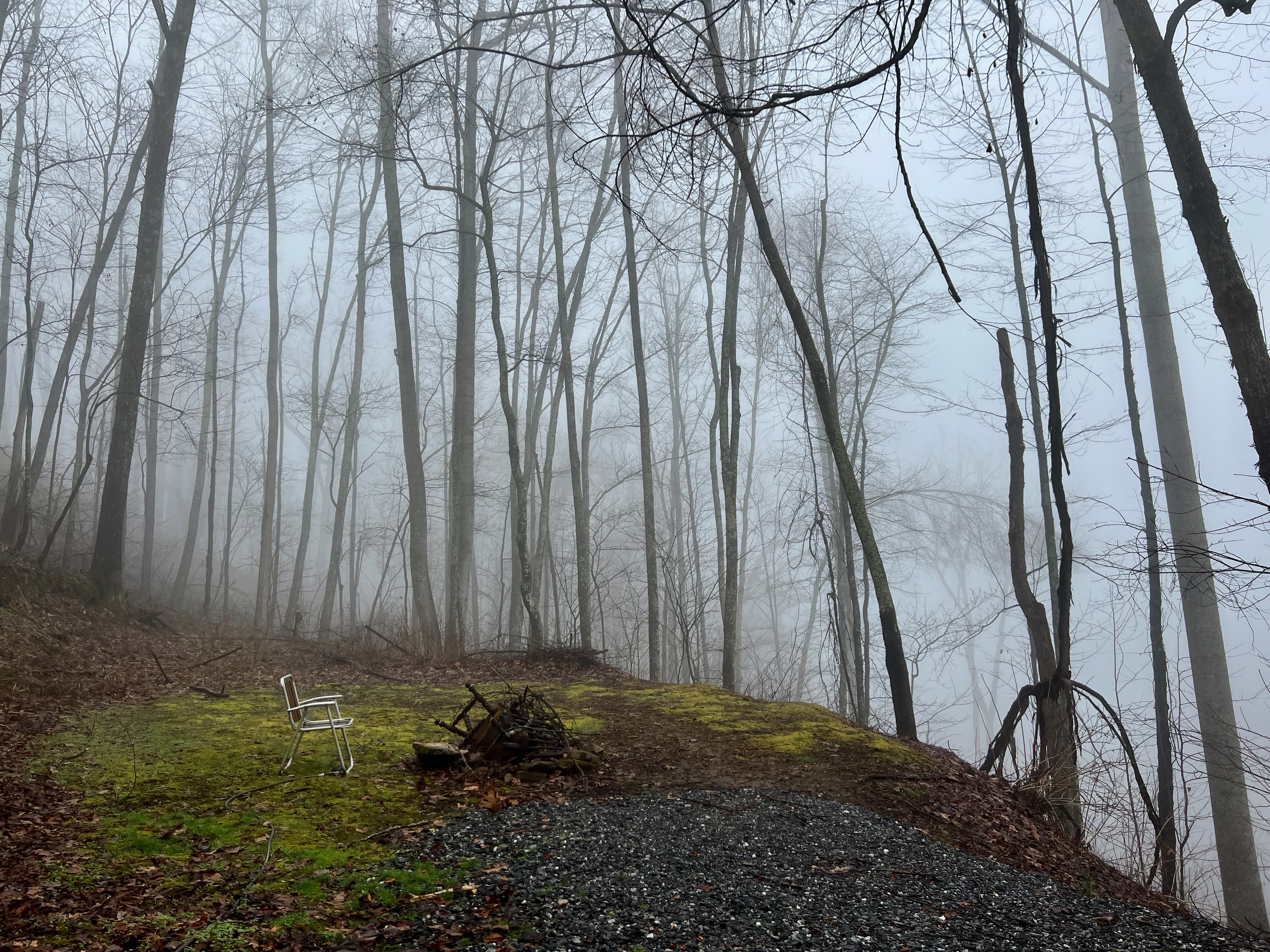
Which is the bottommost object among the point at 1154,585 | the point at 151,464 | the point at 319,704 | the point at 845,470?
the point at 319,704

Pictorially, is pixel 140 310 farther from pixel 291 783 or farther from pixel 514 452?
pixel 291 783

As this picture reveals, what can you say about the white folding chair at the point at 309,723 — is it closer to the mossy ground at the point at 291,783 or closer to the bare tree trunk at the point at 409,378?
the mossy ground at the point at 291,783

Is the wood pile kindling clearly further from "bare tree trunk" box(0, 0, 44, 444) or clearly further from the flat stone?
"bare tree trunk" box(0, 0, 44, 444)

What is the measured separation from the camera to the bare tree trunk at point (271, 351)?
15414mm

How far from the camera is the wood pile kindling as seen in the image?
4789 mm

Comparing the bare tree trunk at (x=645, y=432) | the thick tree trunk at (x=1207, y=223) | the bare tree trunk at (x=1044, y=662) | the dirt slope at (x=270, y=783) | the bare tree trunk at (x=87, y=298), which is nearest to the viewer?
the dirt slope at (x=270, y=783)

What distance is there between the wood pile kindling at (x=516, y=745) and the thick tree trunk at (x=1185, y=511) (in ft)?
17.0

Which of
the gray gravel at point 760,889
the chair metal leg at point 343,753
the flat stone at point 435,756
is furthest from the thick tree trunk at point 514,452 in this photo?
the gray gravel at point 760,889

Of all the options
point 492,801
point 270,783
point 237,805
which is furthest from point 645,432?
point 237,805

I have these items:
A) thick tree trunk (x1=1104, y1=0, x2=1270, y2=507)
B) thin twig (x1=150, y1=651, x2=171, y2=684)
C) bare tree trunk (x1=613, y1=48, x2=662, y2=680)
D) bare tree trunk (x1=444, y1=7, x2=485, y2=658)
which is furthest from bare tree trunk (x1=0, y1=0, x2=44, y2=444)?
thick tree trunk (x1=1104, y1=0, x2=1270, y2=507)

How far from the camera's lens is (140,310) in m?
10.6

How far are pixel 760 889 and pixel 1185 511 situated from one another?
7649mm

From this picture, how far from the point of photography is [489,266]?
9.78 meters

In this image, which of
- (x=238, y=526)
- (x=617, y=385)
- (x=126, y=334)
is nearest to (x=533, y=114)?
(x=126, y=334)
